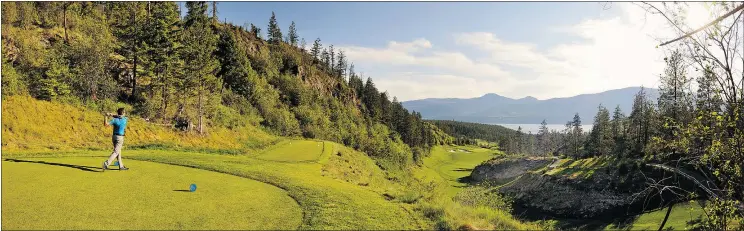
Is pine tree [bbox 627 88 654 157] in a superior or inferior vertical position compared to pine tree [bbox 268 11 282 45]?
inferior

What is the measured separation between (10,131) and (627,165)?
70751 millimetres

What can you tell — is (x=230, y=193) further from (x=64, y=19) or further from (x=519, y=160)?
(x=519, y=160)

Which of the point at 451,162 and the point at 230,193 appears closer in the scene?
the point at 230,193

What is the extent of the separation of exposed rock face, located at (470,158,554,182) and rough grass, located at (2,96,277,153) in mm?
76436

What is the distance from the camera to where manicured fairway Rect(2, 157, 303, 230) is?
9.05 metres

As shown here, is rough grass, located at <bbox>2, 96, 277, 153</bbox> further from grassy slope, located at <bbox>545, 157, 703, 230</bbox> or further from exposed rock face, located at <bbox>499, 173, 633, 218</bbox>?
exposed rock face, located at <bbox>499, 173, 633, 218</bbox>

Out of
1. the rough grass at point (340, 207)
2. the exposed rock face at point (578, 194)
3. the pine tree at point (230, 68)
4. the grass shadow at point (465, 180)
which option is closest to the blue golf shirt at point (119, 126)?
the rough grass at point (340, 207)

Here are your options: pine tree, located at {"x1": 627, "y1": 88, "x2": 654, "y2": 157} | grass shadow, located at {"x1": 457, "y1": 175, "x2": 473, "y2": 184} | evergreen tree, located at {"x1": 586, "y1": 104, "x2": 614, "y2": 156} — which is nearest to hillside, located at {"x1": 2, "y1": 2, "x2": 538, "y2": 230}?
grass shadow, located at {"x1": 457, "y1": 175, "x2": 473, "y2": 184}

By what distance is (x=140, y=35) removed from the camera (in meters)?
38.6

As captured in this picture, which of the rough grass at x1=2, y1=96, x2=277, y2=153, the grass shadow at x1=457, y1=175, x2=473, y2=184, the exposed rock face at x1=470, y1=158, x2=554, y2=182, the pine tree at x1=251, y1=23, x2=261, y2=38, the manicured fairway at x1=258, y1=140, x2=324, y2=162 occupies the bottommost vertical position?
the grass shadow at x1=457, y1=175, x2=473, y2=184

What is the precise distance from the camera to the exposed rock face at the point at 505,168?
9044cm

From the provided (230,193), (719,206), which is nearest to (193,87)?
(230,193)

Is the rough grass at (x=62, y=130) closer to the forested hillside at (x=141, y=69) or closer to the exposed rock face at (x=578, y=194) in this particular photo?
the forested hillside at (x=141, y=69)

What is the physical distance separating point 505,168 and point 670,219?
58.9 meters
